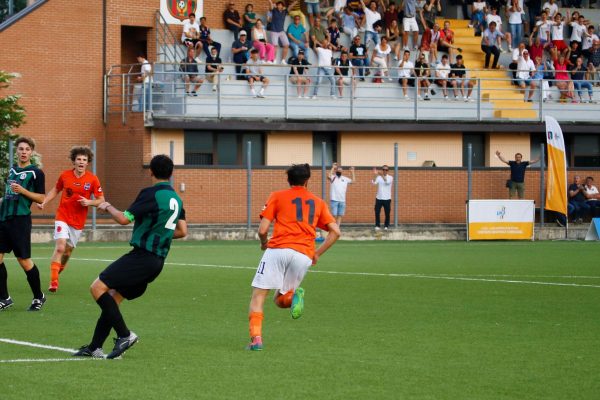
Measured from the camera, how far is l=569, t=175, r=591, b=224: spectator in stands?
113ft

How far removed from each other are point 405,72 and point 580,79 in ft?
22.2

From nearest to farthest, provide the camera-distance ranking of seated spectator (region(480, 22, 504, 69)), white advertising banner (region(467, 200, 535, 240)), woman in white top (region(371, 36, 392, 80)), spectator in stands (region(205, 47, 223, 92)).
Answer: white advertising banner (region(467, 200, 535, 240)) → spectator in stands (region(205, 47, 223, 92)) → woman in white top (region(371, 36, 392, 80)) → seated spectator (region(480, 22, 504, 69))

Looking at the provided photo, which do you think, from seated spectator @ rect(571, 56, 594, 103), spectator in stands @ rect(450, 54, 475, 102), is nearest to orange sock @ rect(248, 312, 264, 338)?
spectator in stands @ rect(450, 54, 475, 102)

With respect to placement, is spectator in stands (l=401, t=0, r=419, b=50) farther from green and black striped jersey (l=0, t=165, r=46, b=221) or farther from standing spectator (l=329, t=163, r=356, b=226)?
green and black striped jersey (l=0, t=165, r=46, b=221)

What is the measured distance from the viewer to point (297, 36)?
37.6 metres

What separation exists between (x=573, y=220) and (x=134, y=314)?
22.9 m

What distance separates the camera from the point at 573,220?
3441 centimetres

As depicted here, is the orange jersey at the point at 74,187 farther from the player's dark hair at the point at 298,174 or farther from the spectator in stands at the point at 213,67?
the spectator in stands at the point at 213,67

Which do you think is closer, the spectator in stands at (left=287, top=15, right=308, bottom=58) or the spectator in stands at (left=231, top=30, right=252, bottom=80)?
the spectator in stands at (left=231, top=30, right=252, bottom=80)

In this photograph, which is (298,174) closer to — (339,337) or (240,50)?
(339,337)

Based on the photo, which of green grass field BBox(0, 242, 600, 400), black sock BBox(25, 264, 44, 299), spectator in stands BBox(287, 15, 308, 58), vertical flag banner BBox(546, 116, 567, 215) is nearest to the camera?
green grass field BBox(0, 242, 600, 400)

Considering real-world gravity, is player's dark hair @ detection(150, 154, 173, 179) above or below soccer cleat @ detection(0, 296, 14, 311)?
above

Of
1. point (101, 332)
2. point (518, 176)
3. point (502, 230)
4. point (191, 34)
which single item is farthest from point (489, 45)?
point (101, 332)

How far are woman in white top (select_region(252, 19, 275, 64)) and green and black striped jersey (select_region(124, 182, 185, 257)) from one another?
26405 mm
